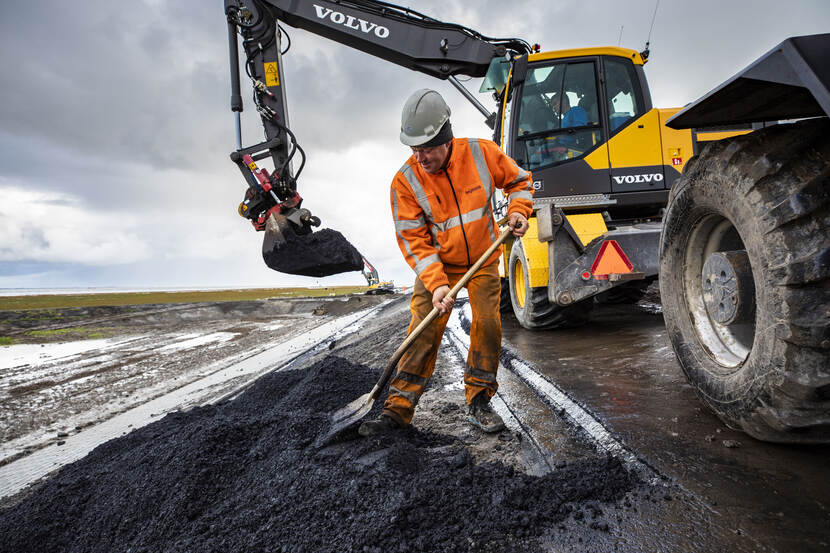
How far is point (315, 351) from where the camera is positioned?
6340 millimetres

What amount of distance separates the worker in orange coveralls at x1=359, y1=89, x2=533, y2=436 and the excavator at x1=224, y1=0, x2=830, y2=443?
3.03ft

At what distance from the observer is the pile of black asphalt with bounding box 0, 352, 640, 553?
1.51 metres

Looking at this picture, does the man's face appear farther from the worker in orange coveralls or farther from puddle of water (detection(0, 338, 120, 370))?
puddle of water (detection(0, 338, 120, 370))

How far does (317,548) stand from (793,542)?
4.59 ft

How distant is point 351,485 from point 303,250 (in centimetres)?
397

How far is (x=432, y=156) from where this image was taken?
2.45 metres

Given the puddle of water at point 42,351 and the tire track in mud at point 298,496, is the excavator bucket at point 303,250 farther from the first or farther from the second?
the puddle of water at point 42,351

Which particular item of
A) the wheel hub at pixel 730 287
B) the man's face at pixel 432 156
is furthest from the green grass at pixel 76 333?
the wheel hub at pixel 730 287

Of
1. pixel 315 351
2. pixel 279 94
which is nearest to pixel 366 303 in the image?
pixel 315 351

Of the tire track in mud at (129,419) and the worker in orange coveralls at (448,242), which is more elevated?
the worker in orange coveralls at (448,242)

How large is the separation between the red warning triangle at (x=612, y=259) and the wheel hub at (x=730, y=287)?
177 cm

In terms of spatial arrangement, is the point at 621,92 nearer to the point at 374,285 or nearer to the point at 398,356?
the point at 398,356

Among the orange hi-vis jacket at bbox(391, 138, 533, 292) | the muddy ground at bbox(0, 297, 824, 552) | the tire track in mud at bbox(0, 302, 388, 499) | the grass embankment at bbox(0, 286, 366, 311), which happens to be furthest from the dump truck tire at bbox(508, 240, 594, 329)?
the grass embankment at bbox(0, 286, 366, 311)

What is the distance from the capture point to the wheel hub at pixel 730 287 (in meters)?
1.93
